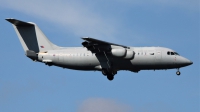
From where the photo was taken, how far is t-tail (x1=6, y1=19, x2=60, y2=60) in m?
35.7

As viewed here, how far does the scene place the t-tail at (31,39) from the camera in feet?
117

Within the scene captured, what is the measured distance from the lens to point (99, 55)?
111 ft

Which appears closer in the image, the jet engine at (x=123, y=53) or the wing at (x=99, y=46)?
the jet engine at (x=123, y=53)

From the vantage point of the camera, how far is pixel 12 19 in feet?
114

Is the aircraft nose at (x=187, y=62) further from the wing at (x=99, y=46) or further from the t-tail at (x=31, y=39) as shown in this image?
the t-tail at (x=31, y=39)

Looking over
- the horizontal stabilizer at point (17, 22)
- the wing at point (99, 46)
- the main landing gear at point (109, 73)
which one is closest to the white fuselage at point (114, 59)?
the wing at point (99, 46)

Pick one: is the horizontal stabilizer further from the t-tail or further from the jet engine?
the jet engine

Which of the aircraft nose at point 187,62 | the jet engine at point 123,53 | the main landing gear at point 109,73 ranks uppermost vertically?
the jet engine at point 123,53

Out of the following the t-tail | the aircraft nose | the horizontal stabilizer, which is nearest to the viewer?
the aircraft nose

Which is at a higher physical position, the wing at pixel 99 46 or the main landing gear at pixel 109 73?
the wing at pixel 99 46

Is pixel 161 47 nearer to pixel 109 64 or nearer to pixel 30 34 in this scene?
pixel 109 64

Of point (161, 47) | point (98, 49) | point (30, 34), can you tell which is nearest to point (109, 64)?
point (98, 49)

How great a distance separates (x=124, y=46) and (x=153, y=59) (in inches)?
93.3

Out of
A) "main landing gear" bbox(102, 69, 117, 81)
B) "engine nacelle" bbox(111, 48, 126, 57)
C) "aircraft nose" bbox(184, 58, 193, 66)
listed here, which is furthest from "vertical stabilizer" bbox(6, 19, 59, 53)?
"aircraft nose" bbox(184, 58, 193, 66)
